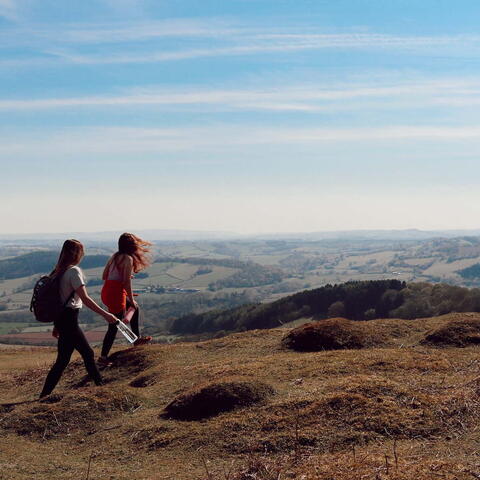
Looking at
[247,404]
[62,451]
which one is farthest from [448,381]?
[62,451]

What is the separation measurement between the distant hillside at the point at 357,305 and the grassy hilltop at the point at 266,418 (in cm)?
4228

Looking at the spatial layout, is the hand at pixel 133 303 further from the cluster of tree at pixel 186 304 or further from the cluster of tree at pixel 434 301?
the cluster of tree at pixel 186 304

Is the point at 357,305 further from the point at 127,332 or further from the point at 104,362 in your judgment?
the point at 104,362

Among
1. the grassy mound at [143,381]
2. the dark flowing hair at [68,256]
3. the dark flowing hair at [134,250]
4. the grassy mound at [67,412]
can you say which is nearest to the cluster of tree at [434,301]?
the dark flowing hair at [134,250]

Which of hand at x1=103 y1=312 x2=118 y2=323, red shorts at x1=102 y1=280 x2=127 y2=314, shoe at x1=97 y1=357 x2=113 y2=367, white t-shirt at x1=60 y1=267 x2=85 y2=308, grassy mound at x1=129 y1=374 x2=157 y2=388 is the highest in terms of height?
white t-shirt at x1=60 y1=267 x2=85 y2=308

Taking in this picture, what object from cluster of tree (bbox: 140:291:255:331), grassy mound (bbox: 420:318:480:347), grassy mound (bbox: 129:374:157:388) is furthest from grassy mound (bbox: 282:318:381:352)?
cluster of tree (bbox: 140:291:255:331)

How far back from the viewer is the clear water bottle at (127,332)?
46.4 ft

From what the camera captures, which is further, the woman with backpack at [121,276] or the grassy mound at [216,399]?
the woman with backpack at [121,276]

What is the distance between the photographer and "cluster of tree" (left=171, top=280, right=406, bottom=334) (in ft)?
219

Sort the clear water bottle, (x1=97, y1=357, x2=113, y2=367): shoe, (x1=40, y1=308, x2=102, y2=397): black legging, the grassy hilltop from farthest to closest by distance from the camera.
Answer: (x1=97, y1=357, x2=113, y2=367): shoe → the clear water bottle → (x1=40, y1=308, x2=102, y2=397): black legging → the grassy hilltop

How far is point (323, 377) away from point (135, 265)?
236 inches

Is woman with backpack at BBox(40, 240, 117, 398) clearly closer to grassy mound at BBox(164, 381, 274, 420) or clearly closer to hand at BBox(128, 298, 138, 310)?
hand at BBox(128, 298, 138, 310)

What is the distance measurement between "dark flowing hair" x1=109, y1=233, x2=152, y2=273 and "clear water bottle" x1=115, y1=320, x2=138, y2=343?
59.8 inches

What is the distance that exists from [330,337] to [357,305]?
188 ft
